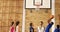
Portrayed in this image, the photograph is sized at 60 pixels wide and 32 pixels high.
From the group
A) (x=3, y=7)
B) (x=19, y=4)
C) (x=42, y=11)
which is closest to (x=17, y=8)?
(x=19, y=4)

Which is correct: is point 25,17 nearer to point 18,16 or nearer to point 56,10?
point 18,16

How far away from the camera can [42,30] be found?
12.3 feet

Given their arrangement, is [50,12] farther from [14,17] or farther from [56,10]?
[14,17]

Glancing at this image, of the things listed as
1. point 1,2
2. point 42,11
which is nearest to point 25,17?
point 42,11

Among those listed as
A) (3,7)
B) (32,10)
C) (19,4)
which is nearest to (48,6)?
(32,10)

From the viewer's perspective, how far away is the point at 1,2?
4.55 m

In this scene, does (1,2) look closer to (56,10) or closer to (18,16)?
(18,16)

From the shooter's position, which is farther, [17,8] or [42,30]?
[17,8]

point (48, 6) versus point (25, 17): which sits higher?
point (48, 6)

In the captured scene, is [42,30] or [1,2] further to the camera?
[1,2]

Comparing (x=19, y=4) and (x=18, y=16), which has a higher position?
(x=19, y=4)

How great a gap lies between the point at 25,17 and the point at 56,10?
3.00 feet

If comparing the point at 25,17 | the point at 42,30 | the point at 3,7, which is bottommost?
the point at 42,30

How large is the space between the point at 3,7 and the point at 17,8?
0.41 m
